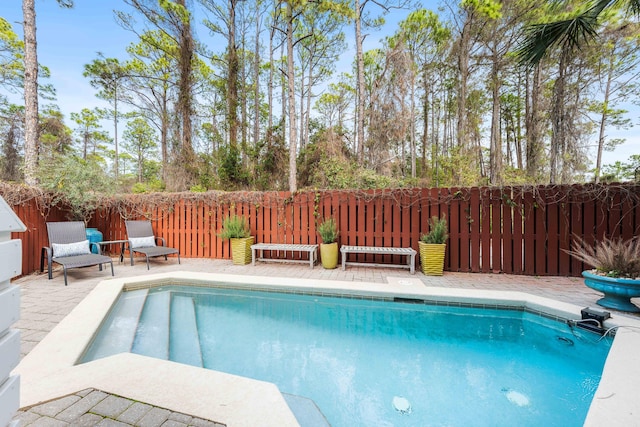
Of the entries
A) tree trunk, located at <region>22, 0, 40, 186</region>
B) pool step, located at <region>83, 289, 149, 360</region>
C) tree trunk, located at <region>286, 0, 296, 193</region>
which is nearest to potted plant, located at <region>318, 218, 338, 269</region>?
tree trunk, located at <region>286, 0, 296, 193</region>

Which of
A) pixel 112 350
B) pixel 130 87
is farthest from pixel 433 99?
pixel 112 350

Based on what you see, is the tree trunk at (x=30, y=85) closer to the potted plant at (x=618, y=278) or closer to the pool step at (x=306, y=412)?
the pool step at (x=306, y=412)

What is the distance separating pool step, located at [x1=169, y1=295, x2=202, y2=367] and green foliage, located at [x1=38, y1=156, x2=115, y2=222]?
154 inches

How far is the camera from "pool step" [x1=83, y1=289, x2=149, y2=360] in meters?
2.29

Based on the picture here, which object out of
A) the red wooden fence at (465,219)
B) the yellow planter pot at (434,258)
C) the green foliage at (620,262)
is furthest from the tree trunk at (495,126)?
the green foliage at (620,262)

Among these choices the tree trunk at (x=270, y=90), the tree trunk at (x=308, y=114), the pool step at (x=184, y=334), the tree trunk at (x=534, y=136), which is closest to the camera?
the pool step at (x=184, y=334)

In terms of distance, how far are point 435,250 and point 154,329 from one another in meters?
4.45

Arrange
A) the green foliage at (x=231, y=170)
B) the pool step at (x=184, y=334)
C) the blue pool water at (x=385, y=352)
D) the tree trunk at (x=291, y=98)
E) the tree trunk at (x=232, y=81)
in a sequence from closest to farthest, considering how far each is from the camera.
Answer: the blue pool water at (x=385, y=352), the pool step at (x=184, y=334), the tree trunk at (x=291, y=98), the green foliage at (x=231, y=170), the tree trunk at (x=232, y=81)

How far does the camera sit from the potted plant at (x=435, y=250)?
4.84 meters

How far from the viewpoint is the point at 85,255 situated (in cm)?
464

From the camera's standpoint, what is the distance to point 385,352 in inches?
105

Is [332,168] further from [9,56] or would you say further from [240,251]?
[9,56]

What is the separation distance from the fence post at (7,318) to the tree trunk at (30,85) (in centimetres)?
710

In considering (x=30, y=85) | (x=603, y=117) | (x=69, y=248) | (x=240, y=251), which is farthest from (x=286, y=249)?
(x=603, y=117)
